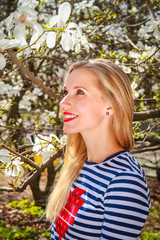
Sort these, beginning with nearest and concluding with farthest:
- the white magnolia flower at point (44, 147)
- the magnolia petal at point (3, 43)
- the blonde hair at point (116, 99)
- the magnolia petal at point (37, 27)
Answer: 1. the magnolia petal at point (3, 43)
2. the magnolia petal at point (37, 27)
3. the blonde hair at point (116, 99)
4. the white magnolia flower at point (44, 147)

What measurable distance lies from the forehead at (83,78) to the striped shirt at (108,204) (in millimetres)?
326

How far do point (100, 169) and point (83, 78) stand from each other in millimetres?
400

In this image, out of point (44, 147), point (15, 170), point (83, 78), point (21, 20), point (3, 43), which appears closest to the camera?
point (3, 43)

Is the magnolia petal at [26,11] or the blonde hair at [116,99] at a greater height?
the magnolia petal at [26,11]

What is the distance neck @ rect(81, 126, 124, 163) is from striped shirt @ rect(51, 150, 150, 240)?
4 cm

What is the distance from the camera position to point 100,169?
3.97 ft

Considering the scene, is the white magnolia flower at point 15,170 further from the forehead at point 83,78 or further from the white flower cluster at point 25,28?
the white flower cluster at point 25,28

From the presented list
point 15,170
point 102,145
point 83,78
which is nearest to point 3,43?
point 83,78

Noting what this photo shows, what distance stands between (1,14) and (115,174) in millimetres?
3820

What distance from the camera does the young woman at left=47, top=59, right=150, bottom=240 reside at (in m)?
1.01

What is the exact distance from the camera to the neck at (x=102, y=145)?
4.16 feet

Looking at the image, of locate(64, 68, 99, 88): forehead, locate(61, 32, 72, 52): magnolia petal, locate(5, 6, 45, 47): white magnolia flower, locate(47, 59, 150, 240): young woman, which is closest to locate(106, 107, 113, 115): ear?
locate(47, 59, 150, 240): young woman

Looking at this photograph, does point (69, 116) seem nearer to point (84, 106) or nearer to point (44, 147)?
point (84, 106)

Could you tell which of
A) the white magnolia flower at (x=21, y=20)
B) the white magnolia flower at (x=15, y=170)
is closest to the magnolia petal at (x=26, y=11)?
the white magnolia flower at (x=21, y=20)
